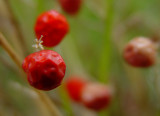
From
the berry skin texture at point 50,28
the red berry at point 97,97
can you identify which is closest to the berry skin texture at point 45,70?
the berry skin texture at point 50,28

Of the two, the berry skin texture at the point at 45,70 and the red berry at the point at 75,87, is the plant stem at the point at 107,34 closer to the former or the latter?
the red berry at the point at 75,87

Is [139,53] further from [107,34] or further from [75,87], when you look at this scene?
[75,87]

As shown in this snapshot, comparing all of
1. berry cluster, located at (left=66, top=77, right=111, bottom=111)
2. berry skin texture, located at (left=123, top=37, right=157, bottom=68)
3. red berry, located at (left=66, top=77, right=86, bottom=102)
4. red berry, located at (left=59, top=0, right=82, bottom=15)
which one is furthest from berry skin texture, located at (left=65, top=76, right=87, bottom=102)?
berry skin texture, located at (left=123, top=37, right=157, bottom=68)

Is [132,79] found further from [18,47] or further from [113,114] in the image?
[18,47]

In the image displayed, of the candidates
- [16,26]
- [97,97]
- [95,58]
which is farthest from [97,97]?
[95,58]

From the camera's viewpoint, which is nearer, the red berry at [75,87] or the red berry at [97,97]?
the red berry at [97,97]

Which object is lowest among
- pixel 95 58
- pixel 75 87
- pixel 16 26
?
pixel 16 26
